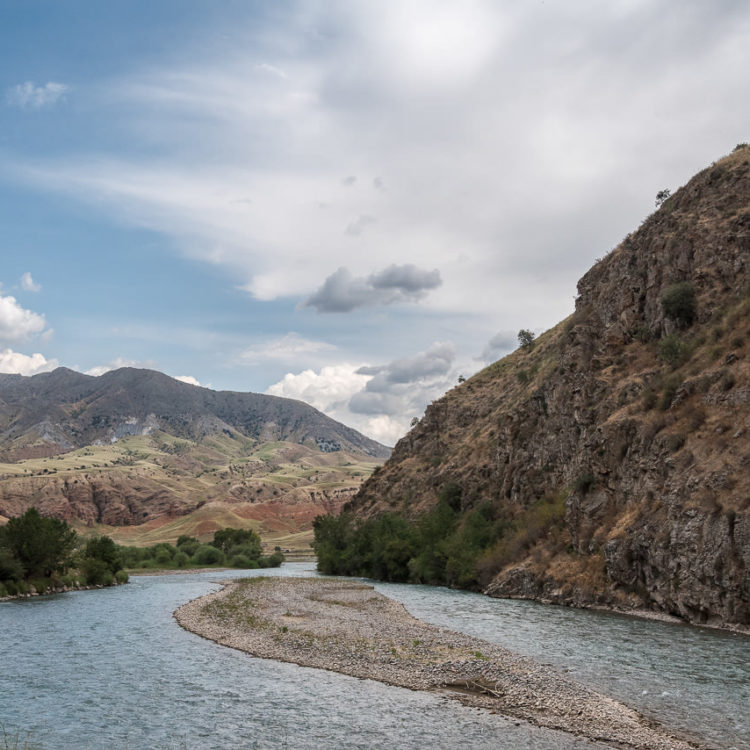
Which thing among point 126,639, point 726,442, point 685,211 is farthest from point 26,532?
point 685,211

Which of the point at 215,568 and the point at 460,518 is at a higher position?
the point at 460,518

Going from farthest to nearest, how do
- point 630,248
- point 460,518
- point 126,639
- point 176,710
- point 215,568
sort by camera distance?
point 215,568, point 460,518, point 630,248, point 126,639, point 176,710

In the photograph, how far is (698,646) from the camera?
3566 cm

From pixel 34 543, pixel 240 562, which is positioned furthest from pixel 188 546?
pixel 34 543

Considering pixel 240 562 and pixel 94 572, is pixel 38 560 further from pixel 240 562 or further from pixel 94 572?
pixel 240 562

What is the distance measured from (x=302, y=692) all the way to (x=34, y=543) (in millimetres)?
64150

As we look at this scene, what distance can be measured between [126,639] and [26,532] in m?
43.4

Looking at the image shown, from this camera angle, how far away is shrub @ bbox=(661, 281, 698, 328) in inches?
2506

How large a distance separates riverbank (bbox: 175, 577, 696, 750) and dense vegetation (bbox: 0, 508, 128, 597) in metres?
26.5

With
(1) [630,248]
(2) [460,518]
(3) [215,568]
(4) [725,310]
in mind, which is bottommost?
(3) [215,568]

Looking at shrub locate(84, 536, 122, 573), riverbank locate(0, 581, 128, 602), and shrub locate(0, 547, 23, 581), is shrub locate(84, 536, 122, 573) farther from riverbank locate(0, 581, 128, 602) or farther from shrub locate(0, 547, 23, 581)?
shrub locate(0, 547, 23, 581)

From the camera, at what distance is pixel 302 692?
27.7 metres

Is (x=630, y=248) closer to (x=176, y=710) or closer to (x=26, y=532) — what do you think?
(x=176, y=710)

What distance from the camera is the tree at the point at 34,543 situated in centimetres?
7800
